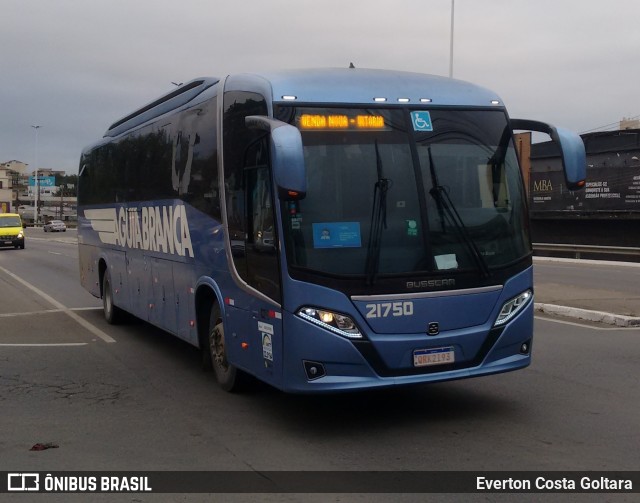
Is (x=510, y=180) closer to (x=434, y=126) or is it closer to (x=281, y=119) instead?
(x=434, y=126)

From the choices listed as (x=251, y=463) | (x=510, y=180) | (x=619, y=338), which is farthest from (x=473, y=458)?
(x=619, y=338)

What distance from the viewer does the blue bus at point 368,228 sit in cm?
627

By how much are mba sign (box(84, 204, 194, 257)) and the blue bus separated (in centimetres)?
120

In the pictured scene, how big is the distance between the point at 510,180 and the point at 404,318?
1.74m

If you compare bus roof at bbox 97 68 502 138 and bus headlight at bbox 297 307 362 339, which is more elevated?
bus roof at bbox 97 68 502 138

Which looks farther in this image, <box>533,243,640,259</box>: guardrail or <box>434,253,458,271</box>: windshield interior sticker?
<box>533,243,640,259</box>: guardrail

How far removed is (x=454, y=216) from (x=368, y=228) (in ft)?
2.70

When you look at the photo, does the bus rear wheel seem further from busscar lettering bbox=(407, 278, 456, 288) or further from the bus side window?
busscar lettering bbox=(407, 278, 456, 288)

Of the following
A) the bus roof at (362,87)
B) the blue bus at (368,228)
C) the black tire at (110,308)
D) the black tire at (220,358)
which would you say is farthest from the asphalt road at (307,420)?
the bus roof at (362,87)

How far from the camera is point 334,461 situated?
5.85 m

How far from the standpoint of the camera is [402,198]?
21.4 feet

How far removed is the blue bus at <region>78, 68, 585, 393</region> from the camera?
20.6 ft

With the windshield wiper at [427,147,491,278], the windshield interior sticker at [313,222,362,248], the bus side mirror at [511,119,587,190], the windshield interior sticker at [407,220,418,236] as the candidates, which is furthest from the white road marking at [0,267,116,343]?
the bus side mirror at [511,119,587,190]

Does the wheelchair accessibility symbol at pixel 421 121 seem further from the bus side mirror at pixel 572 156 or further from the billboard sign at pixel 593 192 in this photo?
the billboard sign at pixel 593 192
